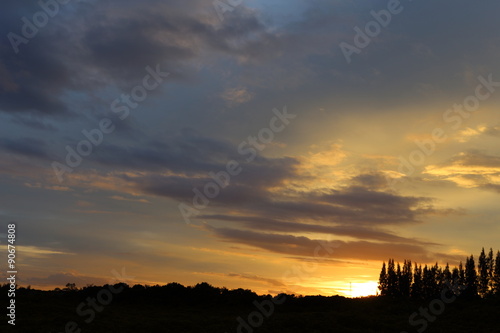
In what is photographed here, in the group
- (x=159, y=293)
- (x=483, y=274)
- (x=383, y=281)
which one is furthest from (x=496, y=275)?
(x=159, y=293)

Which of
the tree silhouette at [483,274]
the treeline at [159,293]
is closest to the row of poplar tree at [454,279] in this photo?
the tree silhouette at [483,274]

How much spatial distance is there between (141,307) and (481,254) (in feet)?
325

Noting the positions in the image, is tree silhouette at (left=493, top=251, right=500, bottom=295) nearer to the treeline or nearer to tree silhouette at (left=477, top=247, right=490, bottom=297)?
tree silhouette at (left=477, top=247, right=490, bottom=297)

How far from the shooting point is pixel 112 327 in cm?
3666

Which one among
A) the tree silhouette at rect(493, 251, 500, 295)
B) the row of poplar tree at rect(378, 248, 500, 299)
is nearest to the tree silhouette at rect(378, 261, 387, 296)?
the row of poplar tree at rect(378, 248, 500, 299)

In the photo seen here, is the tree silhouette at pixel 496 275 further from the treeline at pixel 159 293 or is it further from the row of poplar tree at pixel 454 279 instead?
the treeline at pixel 159 293

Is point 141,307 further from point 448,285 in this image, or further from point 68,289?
point 448,285

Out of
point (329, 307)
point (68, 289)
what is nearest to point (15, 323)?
point (68, 289)

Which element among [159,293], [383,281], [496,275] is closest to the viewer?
[159,293]

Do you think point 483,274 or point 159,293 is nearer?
point 159,293

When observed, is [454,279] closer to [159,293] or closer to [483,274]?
[483,274]

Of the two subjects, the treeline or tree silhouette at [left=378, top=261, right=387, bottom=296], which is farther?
tree silhouette at [left=378, top=261, right=387, bottom=296]

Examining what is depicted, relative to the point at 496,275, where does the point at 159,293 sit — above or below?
below

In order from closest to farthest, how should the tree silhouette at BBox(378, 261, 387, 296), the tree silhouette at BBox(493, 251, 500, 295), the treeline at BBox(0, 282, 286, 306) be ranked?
1. the treeline at BBox(0, 282, 286, 306)
2. the tree silhouette at BBox(493, 251, 500, 295)
3. the tree silhouette at BBox(378, 261, 387, 296)
